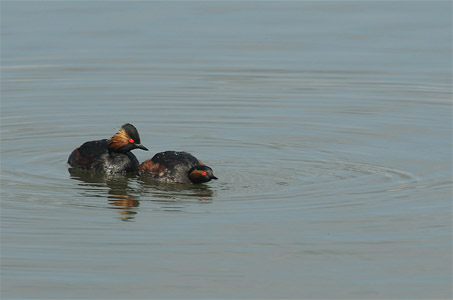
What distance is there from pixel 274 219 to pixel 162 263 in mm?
2138

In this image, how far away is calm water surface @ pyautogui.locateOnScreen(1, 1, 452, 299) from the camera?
10.6 metres

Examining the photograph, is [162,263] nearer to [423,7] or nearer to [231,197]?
[231,197]

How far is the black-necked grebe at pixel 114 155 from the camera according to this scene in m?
15.7

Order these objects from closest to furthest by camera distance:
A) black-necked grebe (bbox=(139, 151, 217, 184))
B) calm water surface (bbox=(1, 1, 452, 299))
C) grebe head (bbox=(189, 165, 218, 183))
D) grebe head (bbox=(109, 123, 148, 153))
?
calm water surface (bbox=(1, 1, 452, 299)) → grebe head (bbox=(189, 165, 218, 183)) → black-necked grebe (bbox=(139, 151, 217, 184)) → grebe head (bbox=(109, 123, 148, 153))

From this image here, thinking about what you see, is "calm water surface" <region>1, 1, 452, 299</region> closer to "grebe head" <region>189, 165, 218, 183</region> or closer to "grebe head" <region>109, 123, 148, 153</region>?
"grebe head" <region>189, 165, 218, 183</region>

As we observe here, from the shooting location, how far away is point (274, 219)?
490 inches

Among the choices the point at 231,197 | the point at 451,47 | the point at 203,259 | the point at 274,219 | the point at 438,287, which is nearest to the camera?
the point at 438,287

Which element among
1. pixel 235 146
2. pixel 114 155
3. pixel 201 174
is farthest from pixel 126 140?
pixel 235 146

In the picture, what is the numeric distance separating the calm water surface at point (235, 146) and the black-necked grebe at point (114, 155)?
0.37 m

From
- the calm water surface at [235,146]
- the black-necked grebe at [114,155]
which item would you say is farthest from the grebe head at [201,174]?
the black-necked grebe at [114,155]

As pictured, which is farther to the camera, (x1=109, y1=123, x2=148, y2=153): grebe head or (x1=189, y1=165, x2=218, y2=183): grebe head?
(x1=109, y1=123, x2=148, y2=153): grebe head

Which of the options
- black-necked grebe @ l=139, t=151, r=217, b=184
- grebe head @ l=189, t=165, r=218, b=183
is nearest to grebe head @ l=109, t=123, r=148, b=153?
black-necked grebe @ l=139, t=151, r=217, b=184

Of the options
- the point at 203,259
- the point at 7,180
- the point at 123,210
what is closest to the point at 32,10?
the point at 7,180

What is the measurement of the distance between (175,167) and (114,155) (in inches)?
52.2
